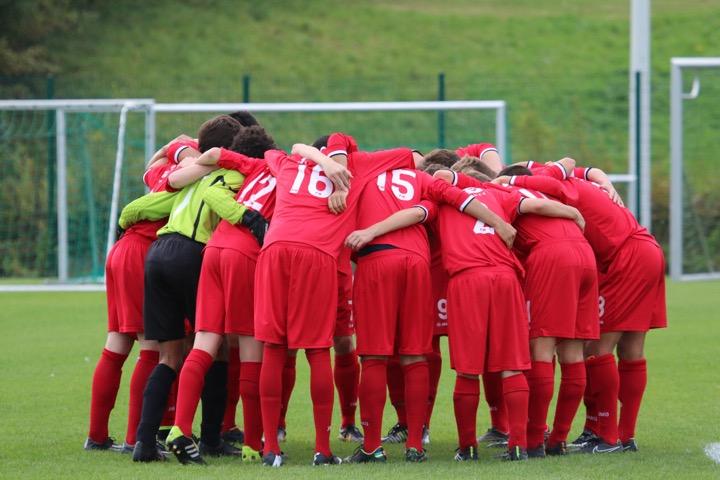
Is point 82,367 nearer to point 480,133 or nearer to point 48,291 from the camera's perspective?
point 48,291

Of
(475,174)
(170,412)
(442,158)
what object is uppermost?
(442,158)

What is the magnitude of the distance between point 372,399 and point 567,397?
107 centimetres

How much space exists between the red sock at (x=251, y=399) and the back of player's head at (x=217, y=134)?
135 cm

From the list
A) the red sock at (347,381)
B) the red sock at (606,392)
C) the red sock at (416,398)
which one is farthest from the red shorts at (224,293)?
the red sock at (606,392)

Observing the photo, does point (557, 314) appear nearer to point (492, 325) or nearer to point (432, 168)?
point (492, 325)

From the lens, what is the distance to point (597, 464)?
6195 mm

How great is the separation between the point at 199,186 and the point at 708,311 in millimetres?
8395

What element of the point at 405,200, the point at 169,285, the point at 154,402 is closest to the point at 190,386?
the point at 154,402

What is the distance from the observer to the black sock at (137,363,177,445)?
635 centimetres

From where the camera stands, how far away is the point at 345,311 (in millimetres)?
7074

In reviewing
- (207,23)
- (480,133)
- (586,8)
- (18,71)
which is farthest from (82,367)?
(586,8)

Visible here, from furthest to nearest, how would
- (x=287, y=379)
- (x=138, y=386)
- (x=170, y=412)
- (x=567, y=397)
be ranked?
1. (x=170, y=412)
2. (x=287, y=379)
3. (x=138, y=386)
4. (x=567, y=397)

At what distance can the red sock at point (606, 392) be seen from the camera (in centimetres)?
676

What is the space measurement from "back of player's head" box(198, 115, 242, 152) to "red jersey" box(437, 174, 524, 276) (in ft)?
4.44
